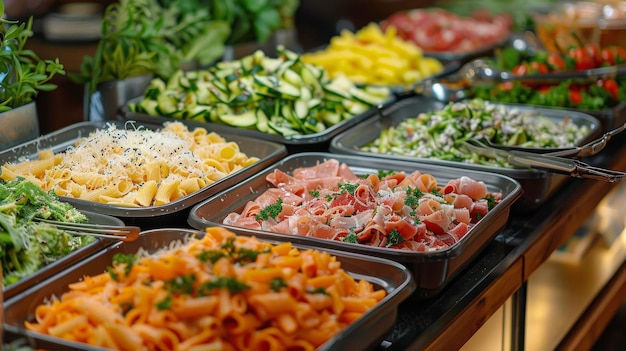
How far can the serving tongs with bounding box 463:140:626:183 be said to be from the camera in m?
2.31

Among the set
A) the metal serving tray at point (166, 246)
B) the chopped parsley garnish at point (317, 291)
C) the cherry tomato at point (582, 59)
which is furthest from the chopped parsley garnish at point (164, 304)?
the cherry tomato at point (582, 59)

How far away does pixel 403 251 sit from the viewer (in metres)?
1.85

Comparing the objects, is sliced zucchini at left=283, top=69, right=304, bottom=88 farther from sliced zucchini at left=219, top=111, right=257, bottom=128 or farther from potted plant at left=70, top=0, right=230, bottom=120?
potted plant at left=70, top=0, right=230, bottom=120

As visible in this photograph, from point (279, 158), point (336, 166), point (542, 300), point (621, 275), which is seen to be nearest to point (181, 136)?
point (279, 158)

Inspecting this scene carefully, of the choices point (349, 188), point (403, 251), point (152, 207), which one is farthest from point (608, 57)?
point (152, 207)

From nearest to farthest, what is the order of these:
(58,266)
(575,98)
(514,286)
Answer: (58,266) → (514,286) → (575,98)

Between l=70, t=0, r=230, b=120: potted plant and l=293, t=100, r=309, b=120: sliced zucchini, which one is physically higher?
l=70, t=0, r=230, b=120: potted plant

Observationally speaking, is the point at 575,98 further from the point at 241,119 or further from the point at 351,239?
the point at 351,239

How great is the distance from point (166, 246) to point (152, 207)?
30 cm

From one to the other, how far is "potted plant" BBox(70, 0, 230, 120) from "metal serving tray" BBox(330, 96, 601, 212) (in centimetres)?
90

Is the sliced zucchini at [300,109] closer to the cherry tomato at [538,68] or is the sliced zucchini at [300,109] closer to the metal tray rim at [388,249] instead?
the metal tray rim at [388,249]

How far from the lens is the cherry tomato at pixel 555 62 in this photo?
3.70m

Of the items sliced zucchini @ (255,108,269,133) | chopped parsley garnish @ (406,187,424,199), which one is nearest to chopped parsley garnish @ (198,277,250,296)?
chopped parsley garnish @ (406,187,424,199)

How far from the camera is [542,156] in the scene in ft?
8.16
